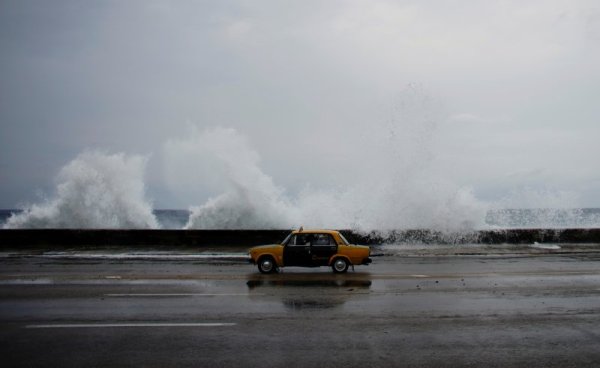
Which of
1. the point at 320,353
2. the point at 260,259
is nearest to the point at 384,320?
the point at 320,353

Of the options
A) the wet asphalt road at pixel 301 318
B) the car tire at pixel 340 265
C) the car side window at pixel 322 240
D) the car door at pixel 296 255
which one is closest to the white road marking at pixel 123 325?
the wet asphalt road at pixel 301 318

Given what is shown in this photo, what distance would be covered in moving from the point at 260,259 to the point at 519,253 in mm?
11140

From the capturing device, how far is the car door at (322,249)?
1454 centimetres

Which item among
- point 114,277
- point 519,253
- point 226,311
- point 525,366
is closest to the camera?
point 525,366

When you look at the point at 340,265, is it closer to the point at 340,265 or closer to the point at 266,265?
the point at 340,265

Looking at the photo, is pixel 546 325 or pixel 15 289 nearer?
pixel 546 325

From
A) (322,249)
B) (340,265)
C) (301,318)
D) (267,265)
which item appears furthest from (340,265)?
(301,318)

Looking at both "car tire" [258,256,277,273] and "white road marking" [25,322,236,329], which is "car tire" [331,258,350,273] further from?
"white road marking" [25,322,236,329]

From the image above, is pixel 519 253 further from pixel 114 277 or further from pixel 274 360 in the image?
pixel 274 360

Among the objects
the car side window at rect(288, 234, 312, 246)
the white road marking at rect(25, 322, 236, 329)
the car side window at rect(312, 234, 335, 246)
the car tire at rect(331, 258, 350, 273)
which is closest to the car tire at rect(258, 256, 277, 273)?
the car side window at rect(288, 234, 312, 246)

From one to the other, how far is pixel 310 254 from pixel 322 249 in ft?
1.16

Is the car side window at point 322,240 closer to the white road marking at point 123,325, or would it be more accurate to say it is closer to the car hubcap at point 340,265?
the car hubcap at point 340,265

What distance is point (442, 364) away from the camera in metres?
6.21

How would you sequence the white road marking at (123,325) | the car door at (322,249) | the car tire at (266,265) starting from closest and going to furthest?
the white road marking at (123,325) < the car door at (322,249) < the car tire at (266,265)
